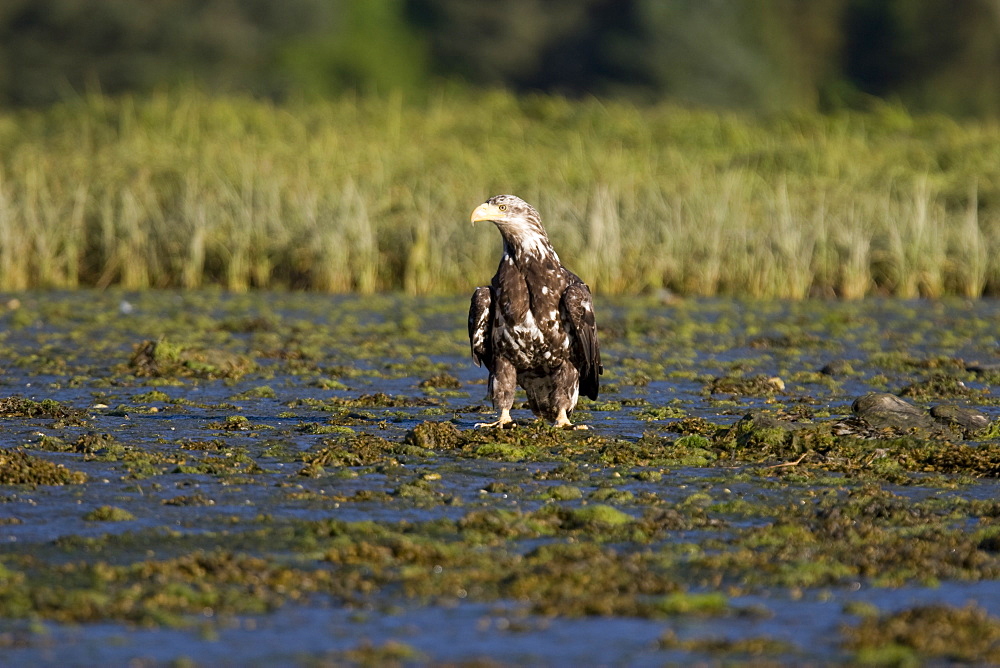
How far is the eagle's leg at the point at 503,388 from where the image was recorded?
8.02 metres

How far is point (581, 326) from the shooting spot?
788 cm

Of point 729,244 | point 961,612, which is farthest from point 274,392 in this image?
point 729,244

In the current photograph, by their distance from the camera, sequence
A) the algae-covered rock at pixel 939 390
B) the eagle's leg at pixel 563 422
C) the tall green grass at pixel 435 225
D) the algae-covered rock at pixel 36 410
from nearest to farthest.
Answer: the eagle's leg at pixel 563 422, the algae-covered rock at pixel 36 410, the algae-covered rock at pixel 939 390, the tall green grass at pixel 435 225

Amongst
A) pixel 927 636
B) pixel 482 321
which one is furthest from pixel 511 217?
pixel 927 636

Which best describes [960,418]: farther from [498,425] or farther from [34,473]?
[34,473]

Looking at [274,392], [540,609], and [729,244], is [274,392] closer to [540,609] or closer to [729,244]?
[540,609]

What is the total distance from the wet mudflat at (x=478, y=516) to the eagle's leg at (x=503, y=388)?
0.55 feet

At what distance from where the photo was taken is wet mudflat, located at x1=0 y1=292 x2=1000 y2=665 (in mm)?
4461

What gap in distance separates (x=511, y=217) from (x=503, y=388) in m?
0.89

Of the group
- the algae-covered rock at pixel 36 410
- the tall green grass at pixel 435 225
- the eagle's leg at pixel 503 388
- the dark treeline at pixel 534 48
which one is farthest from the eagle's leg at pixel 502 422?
the dark treeline at pixel 534 48

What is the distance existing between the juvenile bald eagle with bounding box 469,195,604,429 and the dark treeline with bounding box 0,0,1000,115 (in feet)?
105

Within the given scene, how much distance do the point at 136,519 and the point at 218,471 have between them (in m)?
0.96

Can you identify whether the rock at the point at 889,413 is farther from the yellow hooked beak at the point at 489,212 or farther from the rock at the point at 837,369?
the rock at the point at 837,369

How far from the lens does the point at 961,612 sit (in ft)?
15.0
